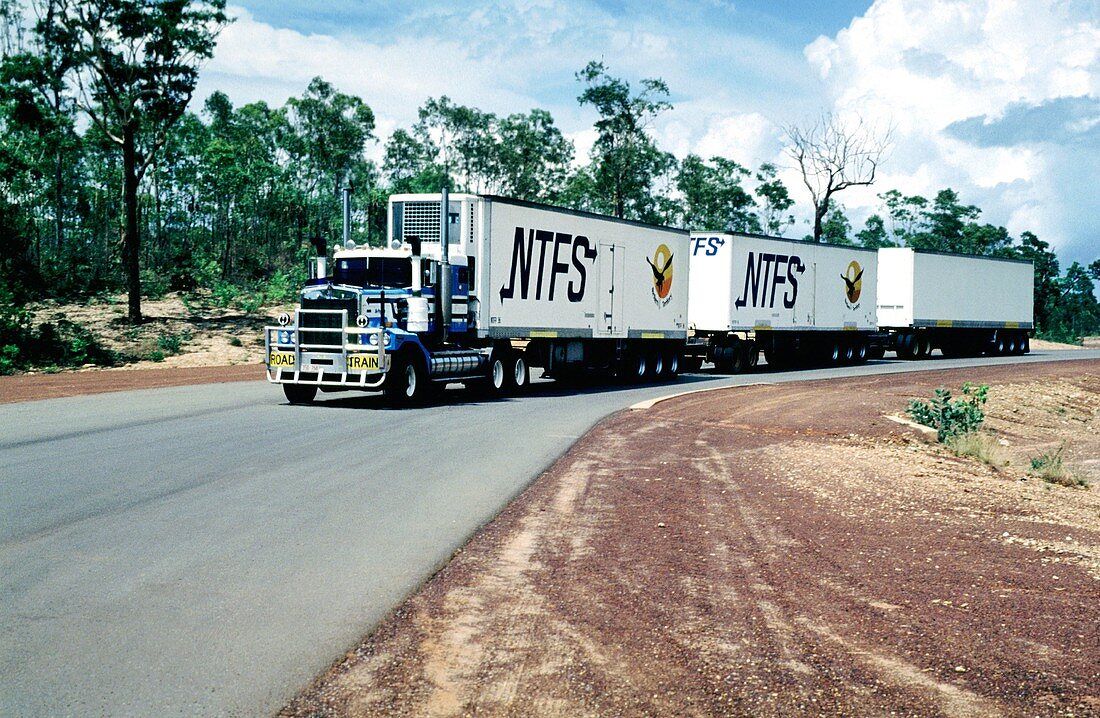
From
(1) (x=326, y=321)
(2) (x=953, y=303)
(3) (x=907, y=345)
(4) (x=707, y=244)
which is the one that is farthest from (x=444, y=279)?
(2) (x=953, y=303)

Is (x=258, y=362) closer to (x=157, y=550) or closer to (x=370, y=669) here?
(x=157, y=550)

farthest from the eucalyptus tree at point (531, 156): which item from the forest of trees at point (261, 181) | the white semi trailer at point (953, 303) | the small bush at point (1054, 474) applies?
the small bush at point (1054, 474)

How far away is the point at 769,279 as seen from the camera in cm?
3509

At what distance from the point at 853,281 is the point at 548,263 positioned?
62.7 feet

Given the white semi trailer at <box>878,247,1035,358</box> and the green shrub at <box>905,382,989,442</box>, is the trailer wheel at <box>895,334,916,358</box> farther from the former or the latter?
the green shrub at <box>905,382,989,442</box>

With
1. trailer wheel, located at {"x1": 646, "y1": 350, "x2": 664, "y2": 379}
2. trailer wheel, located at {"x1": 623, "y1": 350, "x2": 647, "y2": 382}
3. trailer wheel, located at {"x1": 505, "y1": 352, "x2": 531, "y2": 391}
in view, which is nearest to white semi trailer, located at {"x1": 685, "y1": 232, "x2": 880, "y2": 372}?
trailer wheel, located at {"x1": 646, "y1": 350, "x2": 664, "y2": 379}

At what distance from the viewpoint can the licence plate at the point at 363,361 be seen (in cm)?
1992

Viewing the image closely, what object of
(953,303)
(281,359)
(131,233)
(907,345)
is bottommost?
(907,345)

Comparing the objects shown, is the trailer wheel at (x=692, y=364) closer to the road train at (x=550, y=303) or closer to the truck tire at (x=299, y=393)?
the road train at (x=550, y=303)

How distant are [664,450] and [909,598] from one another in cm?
773

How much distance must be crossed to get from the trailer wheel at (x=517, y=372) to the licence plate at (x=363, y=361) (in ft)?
16.3

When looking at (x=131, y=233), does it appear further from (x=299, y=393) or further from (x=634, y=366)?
(x=299, y=393)

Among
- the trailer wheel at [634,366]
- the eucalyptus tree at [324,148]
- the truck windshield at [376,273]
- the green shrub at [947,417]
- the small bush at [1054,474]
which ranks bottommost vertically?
the small bush at [1054,474]

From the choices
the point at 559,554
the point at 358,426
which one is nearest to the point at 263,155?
the point at 358,426
